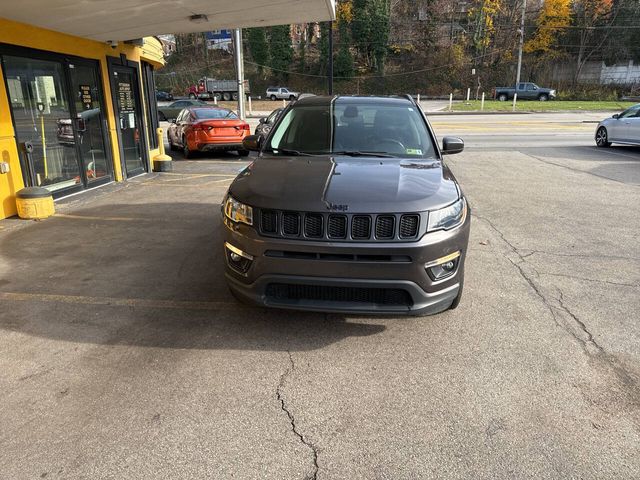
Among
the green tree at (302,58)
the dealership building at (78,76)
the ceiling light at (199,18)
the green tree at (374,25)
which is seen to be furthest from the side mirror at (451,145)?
the green tree at (302,58)

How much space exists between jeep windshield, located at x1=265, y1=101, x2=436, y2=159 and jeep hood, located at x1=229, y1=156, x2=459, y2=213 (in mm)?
301

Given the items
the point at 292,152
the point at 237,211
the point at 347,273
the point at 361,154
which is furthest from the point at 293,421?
the point at 292,152

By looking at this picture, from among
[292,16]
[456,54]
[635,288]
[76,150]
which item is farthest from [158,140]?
[456,54]

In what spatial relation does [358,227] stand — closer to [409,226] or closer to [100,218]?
[409,226]

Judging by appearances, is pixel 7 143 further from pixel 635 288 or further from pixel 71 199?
pixel 635 288

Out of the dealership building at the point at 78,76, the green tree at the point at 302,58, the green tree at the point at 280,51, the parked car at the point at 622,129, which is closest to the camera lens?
the dealership building at the point at 78,76

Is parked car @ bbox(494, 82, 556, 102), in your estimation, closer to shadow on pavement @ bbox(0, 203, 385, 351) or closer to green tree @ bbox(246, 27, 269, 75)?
green tree @ bbox(246, 27, 269, 75)

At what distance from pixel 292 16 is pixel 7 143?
198 inches

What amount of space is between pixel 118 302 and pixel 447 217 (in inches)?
117

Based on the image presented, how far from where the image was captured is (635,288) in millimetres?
4695

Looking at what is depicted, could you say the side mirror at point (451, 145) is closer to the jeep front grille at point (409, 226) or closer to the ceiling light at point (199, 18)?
the jeep front grille at point (409, 226)

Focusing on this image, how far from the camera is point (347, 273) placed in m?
3.27

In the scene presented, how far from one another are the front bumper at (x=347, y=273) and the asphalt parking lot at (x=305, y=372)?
0.40 meters

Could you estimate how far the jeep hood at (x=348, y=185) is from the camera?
335cm
